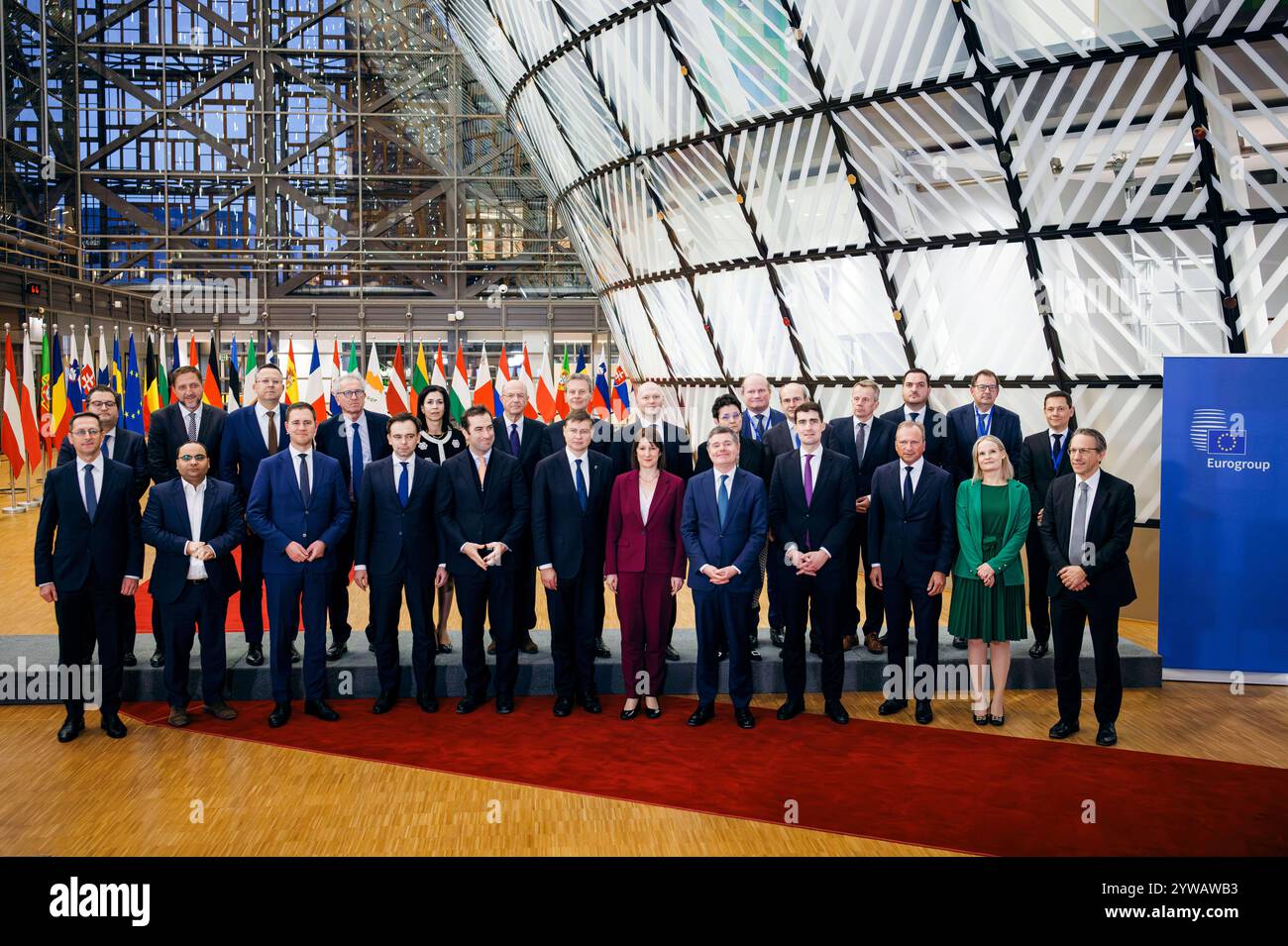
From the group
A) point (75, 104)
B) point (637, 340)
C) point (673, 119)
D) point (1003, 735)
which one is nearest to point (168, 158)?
point (75, 104)

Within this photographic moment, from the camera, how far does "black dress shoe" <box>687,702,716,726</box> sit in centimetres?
641

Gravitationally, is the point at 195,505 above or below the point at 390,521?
above

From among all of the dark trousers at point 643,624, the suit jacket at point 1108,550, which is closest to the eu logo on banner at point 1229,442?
the suit jacket at point 1108,550

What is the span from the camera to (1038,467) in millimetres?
7516

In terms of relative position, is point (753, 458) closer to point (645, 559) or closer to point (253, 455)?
point (645, 559)

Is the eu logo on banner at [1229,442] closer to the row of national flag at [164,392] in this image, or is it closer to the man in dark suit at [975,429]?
the man in dark suit at [975,429]

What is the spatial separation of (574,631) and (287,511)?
1.96 metres

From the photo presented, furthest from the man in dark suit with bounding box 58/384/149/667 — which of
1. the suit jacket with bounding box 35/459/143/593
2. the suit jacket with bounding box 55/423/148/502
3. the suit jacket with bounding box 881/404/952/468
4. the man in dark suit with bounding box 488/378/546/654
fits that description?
the suit jacket with bounding box 881/404/952/468

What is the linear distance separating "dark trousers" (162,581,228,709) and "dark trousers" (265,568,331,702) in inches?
13.5

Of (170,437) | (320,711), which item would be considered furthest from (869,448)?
(170,437)

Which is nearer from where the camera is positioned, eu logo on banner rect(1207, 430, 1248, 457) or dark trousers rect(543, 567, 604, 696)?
dark trousers rect(543, 567, 604, 696)

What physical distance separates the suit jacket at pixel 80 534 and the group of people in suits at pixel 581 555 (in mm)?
12

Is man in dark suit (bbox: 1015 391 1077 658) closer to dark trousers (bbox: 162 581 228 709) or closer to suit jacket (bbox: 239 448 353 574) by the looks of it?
suit jacket (bbox: 239 448 353 574)
